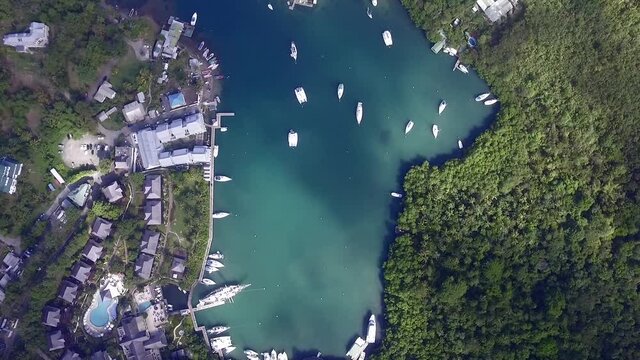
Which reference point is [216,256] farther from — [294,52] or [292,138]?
[294,52]

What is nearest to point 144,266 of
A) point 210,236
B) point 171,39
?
point 210,236

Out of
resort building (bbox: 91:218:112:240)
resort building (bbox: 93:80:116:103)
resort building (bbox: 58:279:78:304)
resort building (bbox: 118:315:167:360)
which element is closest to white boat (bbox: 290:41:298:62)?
resort building (bbox: 93:80:116:103)

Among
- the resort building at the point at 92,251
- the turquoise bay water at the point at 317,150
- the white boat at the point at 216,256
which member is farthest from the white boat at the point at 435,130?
the resort building at the point at 92,251

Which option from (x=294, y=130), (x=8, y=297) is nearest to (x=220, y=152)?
(x=294, y=130)

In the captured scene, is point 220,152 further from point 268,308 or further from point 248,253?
point 268,308

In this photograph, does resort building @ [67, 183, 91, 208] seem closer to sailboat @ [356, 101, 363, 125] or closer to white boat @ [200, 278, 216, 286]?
white boat @ [200, 278, 216, 286]

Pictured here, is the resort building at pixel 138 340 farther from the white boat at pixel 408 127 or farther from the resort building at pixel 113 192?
the white boat at pixel 408 127

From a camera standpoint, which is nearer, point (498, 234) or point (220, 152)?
point (498, 234)
